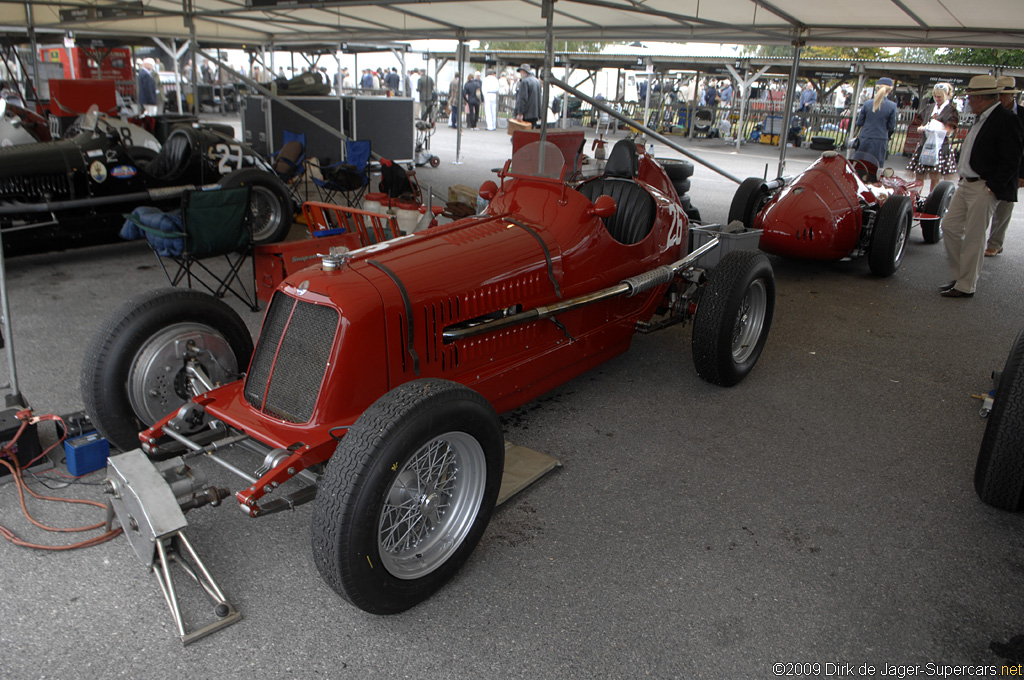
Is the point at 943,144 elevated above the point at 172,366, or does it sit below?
above

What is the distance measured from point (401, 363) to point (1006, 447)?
268cm

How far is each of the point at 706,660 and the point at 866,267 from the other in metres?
6.62

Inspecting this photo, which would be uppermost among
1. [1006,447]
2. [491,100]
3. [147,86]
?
[491,100]

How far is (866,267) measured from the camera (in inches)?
306

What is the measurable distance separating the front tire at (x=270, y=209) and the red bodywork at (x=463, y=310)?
3.63 m

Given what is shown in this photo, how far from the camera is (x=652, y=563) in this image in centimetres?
282

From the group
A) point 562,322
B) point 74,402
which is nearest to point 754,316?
point 562,322

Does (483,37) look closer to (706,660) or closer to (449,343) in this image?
(449,343)

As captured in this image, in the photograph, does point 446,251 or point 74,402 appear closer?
point 446,251

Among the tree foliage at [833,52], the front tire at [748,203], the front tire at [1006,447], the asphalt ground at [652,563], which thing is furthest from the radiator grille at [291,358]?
the tree foliage at [833,52]

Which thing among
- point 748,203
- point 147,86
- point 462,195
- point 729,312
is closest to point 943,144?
point 748,203

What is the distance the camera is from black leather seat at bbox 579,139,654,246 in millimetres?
4590

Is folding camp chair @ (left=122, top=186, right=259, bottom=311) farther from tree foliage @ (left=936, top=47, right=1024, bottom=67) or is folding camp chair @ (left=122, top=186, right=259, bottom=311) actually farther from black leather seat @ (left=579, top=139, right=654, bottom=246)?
tree foliage @ (left=936, top=47, right=1024, bottom=67)

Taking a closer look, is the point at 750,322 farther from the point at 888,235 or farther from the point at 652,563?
the point at 888,235
